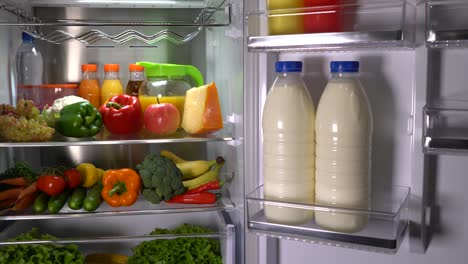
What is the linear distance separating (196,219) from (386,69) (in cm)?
117

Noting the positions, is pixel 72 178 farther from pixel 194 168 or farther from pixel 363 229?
pixel 363 229

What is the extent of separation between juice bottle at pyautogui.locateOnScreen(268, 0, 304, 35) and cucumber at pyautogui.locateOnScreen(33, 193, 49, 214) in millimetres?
1134

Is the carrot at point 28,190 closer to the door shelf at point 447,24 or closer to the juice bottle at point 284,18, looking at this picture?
the juice bottle at point 284,18

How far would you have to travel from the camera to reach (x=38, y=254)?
1.74 m

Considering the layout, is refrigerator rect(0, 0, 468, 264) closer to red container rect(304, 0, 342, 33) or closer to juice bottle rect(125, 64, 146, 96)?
red container rect(304, 0, 342, 33)

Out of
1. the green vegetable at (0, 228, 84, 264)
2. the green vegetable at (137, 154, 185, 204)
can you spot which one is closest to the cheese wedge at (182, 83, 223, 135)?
the green vegetable at (137, 154, 185, 204)

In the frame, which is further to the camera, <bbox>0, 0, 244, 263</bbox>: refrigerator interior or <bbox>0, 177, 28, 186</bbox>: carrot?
<bbox>0, 0, 244, 263</bbox>: refrigerator interior

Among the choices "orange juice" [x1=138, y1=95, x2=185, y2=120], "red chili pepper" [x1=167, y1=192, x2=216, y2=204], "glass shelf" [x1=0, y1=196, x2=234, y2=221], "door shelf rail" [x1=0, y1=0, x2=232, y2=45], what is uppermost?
"door shelf rail" [x1=0, y1=0, x2=232, y2=45]

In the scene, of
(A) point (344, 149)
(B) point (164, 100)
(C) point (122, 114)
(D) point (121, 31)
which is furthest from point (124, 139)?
(A) point (344, 149)

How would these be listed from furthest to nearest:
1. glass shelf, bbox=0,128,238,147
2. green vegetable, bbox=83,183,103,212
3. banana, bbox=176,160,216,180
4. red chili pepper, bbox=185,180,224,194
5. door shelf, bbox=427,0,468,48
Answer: banana, bbox=176,160,216,180 → red chili pepper, bbox=185,180,224,194 → green vegetable, bbox=83,183,103,212 → glass shelf, bbox=0,128,238,147 → door shelf, bbox=427,0,468,48

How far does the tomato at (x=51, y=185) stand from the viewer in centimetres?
185

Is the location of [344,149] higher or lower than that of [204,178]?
higher

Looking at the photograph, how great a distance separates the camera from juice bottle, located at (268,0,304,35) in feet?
3.72

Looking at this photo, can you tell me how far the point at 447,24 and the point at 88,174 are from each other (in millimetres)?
1467
